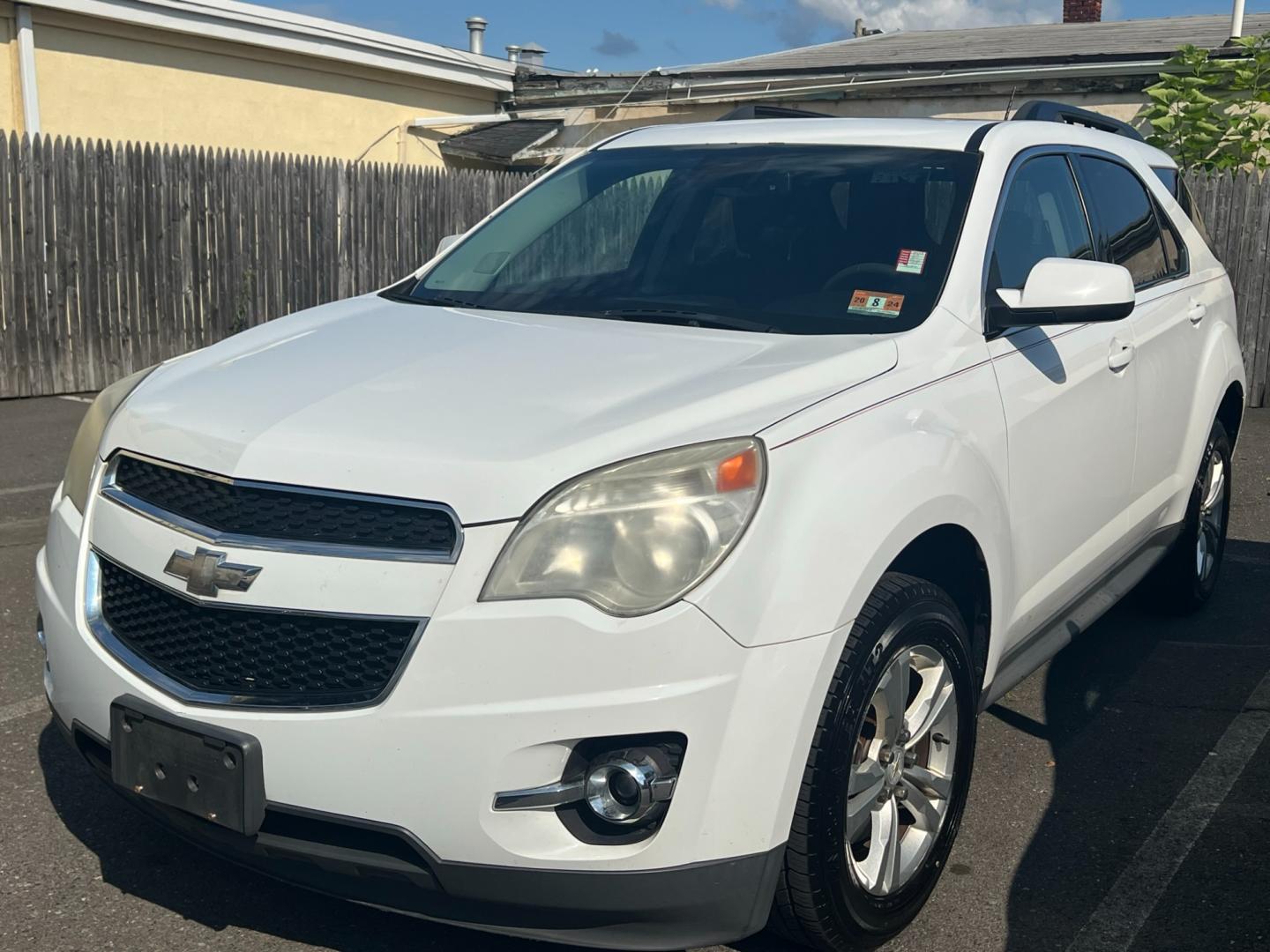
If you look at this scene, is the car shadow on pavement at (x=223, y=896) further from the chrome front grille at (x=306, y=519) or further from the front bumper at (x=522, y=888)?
the chrome front grille at (x=306, y=519)

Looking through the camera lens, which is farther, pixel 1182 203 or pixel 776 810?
pixel 1182 203

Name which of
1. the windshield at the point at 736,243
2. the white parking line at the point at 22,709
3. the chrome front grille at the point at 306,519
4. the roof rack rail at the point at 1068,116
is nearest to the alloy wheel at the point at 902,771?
the windshield at the point at 736,243

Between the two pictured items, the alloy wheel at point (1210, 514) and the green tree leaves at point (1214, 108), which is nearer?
the alloy wheel at point (1210, 514)

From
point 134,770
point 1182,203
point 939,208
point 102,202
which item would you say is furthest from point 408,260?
point 134,770

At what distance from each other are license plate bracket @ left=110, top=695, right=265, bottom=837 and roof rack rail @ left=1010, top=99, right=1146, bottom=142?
3.22 metres

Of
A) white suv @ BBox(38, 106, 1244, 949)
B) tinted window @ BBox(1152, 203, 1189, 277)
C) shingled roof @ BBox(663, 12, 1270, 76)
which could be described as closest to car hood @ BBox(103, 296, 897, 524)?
white suv @ BBox(38, 106, 1244, 949)

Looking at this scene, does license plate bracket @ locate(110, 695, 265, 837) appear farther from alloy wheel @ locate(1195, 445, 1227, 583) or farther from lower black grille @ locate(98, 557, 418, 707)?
alloy wheel @ locate(1195, 445, 1227, 583)

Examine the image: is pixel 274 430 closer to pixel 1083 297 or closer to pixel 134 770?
pixel 134 770

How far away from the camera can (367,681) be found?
2.45 meters

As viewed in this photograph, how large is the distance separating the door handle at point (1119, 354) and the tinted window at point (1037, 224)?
315mm

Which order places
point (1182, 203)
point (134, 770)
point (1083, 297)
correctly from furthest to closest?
point (1182, 203) → point (1083, 297) → point (134, 770)

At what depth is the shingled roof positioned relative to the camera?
14.7 m

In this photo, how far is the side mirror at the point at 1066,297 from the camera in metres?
3.35

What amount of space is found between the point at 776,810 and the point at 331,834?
32.9 inches
